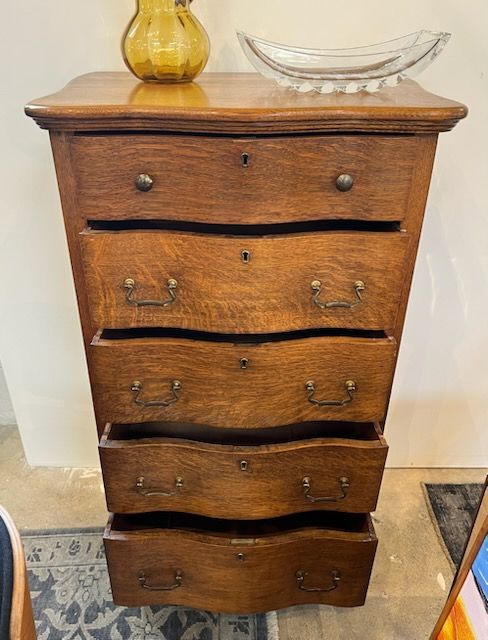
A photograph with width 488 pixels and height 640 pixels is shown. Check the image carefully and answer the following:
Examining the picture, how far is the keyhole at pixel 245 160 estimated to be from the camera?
0.78m

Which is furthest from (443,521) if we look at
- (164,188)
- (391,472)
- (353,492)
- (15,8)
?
(15,8)

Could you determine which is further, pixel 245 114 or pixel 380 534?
pixel 380 534

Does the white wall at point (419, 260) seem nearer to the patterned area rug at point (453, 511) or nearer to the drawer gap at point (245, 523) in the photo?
the patterned area rug at point (453, 511)

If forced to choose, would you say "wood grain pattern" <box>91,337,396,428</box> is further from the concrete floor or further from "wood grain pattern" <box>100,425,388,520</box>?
the concrete floor

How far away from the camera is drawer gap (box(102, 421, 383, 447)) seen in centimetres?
107

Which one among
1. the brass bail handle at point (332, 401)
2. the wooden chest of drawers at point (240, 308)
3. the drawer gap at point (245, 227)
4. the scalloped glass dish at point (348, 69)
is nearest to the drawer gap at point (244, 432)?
the wooden chest of drawers at point (240, 308)

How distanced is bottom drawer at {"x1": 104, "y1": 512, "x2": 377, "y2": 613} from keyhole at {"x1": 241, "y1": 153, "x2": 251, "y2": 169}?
0.72m

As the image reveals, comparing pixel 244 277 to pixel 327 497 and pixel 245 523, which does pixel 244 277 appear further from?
pixel 245 523

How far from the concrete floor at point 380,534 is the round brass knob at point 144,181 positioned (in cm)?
103

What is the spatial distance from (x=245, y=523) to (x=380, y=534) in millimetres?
515

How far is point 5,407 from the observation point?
177 cm

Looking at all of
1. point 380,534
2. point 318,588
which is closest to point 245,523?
point 318,588

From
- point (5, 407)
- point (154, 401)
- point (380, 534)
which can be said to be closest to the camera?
point (154, 401)

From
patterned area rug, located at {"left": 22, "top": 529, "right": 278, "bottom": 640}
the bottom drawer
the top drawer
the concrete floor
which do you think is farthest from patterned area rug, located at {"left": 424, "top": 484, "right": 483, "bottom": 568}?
the top drawer
